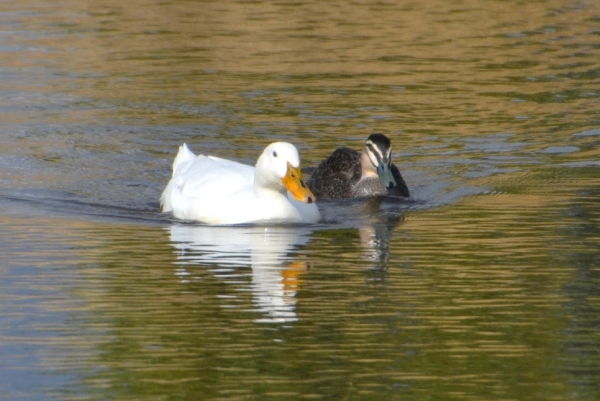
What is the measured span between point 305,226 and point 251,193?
56 cm

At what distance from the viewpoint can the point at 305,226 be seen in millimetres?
11617

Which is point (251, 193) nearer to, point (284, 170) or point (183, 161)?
point (284, 170)

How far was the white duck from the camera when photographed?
1113cm

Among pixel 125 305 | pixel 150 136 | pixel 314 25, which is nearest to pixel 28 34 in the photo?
pixel 314 25

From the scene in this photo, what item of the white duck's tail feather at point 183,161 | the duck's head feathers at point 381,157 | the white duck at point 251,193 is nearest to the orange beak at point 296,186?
the white duck at point 251,193

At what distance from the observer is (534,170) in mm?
14344

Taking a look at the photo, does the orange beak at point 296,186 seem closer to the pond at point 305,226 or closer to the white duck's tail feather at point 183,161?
the pond at point 305,226

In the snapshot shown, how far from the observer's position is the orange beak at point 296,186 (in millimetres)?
10930

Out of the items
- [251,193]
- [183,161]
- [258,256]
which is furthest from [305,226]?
[183,161]

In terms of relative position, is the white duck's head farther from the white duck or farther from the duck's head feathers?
the duck's head feathers

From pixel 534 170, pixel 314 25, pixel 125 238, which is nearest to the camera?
pixel 125 238

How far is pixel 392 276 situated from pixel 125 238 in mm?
2713

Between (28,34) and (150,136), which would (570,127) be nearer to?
(150,136)

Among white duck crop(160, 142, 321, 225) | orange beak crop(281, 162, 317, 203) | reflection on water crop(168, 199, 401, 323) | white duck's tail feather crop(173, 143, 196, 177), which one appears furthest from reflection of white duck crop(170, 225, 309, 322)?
white duck's tail feather crop(173, 143, 196, 177)
